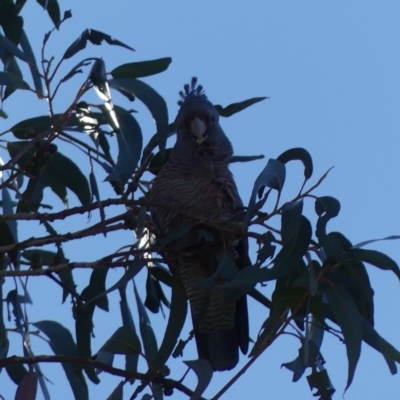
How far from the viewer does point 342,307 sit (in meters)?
1.73

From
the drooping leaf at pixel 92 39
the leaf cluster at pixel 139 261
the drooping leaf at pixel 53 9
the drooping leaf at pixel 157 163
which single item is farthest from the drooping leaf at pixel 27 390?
the drooping leaf at pixel 53 9

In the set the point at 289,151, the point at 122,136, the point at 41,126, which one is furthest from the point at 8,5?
the point at 289,151

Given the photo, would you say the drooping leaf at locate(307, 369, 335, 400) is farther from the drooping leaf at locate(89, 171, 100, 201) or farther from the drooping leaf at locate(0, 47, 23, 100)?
the drooping leaf at locate(0, 47, 23, 100)

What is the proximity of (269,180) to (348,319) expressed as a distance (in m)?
0.32

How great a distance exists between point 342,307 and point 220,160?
3.68 feet

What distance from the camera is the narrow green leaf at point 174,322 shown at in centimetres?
203

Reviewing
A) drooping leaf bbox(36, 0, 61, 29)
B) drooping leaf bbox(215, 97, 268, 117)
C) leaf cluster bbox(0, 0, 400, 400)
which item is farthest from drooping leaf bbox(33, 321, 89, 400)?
drooping leaf bbox(36, 0, 61, 29)

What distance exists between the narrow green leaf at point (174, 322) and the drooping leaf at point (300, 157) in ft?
1.64

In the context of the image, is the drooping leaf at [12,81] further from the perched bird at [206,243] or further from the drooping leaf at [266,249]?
the drooping leaf at [266,249]

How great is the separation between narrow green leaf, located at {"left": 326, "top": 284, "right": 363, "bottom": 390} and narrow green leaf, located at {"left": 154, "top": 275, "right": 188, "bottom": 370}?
1.54ft

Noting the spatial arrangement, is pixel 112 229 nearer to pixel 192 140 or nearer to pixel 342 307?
pixel 342 307

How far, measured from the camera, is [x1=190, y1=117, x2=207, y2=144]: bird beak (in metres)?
2.90

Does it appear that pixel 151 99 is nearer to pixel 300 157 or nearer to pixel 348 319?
pixel 300 157

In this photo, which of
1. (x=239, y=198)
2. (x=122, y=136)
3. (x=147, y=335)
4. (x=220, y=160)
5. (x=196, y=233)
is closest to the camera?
(x=122, y=136)
